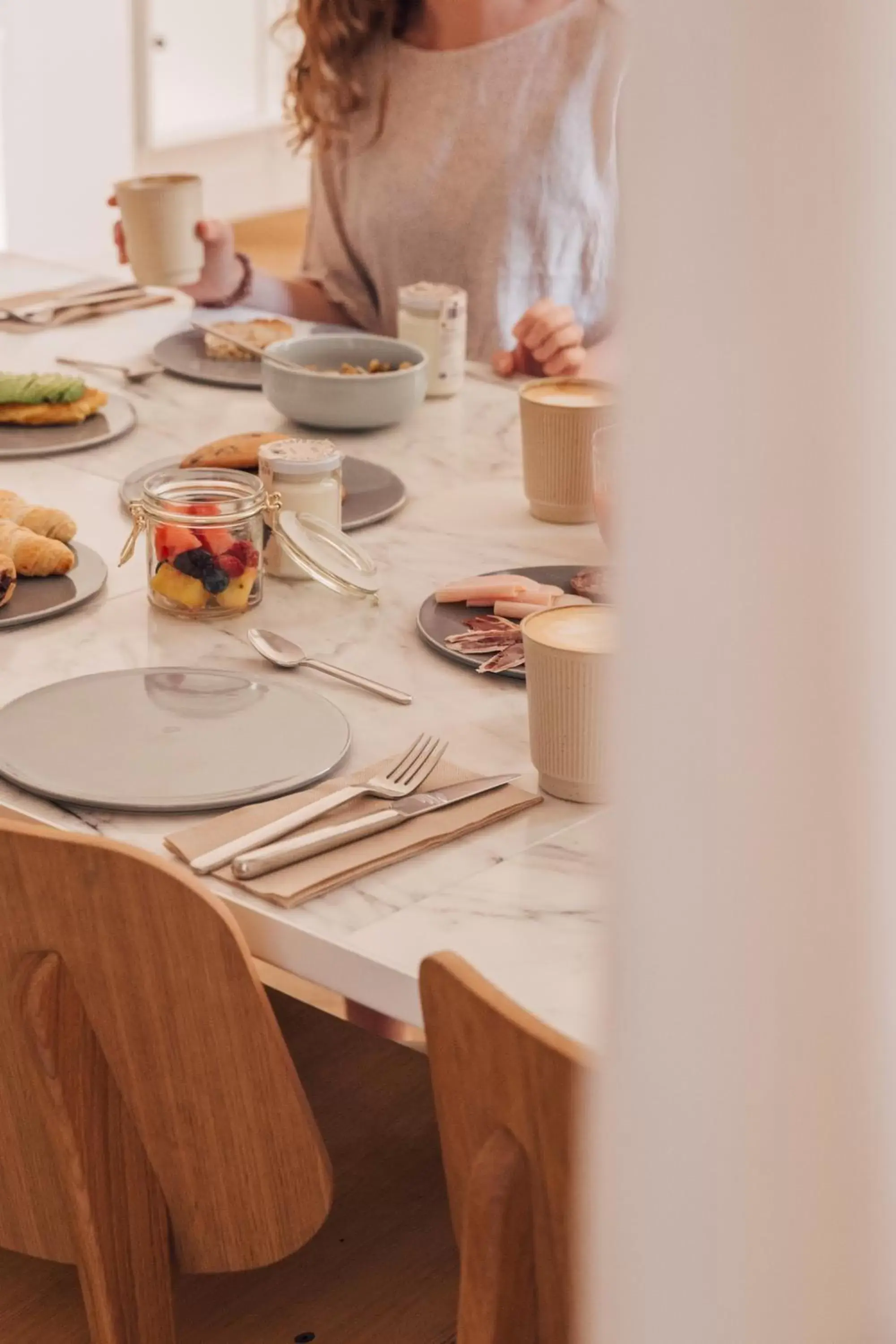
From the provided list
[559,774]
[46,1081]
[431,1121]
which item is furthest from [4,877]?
[431,1121]

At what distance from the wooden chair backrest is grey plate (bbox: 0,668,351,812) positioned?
0.12 meters

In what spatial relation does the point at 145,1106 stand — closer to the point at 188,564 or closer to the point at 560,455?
the point at 188,564

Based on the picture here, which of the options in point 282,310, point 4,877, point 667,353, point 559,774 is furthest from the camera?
point 282,310

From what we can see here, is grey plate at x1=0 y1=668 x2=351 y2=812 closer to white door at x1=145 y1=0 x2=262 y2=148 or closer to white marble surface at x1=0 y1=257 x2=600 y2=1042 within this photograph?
white marble surface at x1=0 y1=257 x2=600 y2=1042

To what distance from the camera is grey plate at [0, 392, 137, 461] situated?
1.63 m

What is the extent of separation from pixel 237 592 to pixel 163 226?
82 centimetres

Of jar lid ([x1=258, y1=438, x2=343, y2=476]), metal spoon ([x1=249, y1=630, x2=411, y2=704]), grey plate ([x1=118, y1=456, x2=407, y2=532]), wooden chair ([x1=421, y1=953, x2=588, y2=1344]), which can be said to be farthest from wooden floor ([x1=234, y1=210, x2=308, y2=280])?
wooden chair ([x1=421, y1=953, x2=588, y2=1344])

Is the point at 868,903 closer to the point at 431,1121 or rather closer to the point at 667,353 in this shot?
the point at 667,353

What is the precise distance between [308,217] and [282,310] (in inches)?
11.2

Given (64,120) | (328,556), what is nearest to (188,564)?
(328,556)

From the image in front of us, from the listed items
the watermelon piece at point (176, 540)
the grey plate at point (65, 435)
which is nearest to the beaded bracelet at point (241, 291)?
the grey plate at point (65, 435)

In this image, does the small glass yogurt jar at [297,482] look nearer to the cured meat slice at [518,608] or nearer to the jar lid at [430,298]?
the cured meat slice at [518,608]

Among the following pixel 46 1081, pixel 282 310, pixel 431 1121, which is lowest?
pixel 431 1121

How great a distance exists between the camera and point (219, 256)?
7.02 feet
